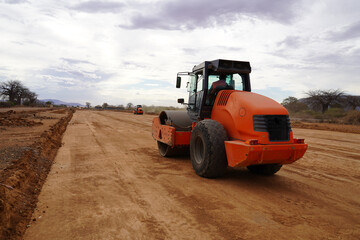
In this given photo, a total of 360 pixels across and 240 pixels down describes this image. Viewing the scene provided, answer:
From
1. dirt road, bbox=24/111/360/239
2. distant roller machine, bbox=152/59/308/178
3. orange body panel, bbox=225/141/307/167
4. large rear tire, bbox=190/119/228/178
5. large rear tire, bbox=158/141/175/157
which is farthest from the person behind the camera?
large rear tire, bbox=158/141/175/157

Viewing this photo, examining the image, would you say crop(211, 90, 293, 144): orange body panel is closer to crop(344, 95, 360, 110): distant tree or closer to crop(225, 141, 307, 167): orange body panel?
crop(225, 141, 307, 167): orange body panel

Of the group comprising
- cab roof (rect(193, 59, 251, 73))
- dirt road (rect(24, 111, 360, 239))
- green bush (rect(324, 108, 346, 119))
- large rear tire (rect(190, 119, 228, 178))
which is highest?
cab roof (rect(193, 59, 251, 73))

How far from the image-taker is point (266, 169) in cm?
592

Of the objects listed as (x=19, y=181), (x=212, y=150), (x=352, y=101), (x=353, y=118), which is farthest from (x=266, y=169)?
(x=352, y=101)

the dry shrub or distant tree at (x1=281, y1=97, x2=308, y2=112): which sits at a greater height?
distant tree at (x1=281, y1=97, x2=308, y2=112)

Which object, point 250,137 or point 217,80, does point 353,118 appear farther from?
point 250,137

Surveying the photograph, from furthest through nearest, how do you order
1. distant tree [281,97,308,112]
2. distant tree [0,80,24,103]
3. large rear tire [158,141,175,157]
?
distant tree [0,80,24,103]
distant tree [281,97,308,112]
large rear tire [158,141,175,157]

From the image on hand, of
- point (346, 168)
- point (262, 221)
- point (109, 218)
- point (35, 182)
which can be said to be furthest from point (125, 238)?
point (346, 168)

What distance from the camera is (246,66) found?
631 centimetres

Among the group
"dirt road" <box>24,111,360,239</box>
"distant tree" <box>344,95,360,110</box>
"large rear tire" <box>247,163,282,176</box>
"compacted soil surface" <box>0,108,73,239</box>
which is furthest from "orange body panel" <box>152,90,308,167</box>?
"distant tree" <box>344,95,360,110</box>

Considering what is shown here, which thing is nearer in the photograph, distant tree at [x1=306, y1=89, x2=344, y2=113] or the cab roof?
the cab roof

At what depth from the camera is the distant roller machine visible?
15.6ft

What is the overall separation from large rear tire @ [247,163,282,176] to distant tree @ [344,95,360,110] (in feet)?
124

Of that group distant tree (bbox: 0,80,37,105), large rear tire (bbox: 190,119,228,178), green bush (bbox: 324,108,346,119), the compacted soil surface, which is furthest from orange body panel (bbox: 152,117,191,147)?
distant tree (bbox: 0,80,37,105)
